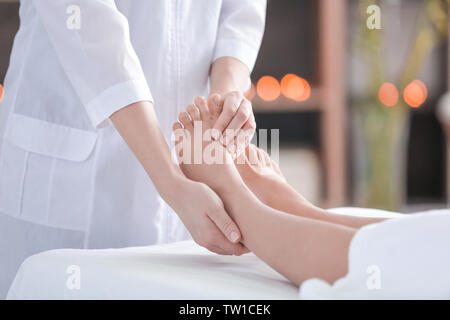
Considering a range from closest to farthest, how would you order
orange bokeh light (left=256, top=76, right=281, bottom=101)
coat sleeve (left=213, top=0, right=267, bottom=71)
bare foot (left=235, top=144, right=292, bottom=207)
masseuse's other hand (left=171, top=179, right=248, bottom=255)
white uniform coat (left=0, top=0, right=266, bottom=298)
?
1. masseuse's other hand (left=171, top=179, right=248, bottom=255)
2. white uniform coat (left=0, top=0, right=266, bottom=298)
3. bare foot (left=235, top=144, right=292, bottom=207)
4. coat sleeve (left=213, top=0, right=267, bottom=71)
5. orange bokeh light (left=256, top=76, right=281, bottom=101)

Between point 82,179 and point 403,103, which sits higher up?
point 403,103

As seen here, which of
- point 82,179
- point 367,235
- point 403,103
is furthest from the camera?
point 403,103

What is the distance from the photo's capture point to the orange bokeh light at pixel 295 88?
A: 2.98 meters

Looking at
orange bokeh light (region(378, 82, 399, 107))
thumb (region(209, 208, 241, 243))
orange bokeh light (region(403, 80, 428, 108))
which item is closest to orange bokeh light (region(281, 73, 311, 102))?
orange bokeh light (region(378, 82, 399, 107))

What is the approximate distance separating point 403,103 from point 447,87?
364 mm

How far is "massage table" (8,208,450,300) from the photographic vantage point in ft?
2.55

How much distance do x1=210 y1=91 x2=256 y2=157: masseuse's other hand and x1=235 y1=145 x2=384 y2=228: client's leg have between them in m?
0.10

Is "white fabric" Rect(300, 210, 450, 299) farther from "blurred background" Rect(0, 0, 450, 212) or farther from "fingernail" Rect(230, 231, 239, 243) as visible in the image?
"blurred background" Rect(0, 0, 450, 212)

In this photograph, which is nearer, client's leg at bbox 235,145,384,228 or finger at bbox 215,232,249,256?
finger at bbox 215,232,249,256

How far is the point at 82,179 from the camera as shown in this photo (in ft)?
3.85

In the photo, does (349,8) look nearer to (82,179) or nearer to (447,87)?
(447,87)

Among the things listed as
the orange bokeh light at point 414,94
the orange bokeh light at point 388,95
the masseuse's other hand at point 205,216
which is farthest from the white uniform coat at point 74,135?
the orange bokeh light at point 414,94

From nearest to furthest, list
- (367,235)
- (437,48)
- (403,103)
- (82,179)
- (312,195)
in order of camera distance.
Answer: (367,235)
(82,179)
(312,195)
(403,103)
(437,48)
